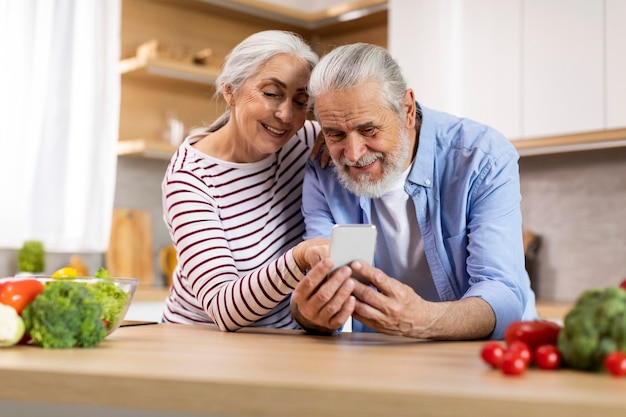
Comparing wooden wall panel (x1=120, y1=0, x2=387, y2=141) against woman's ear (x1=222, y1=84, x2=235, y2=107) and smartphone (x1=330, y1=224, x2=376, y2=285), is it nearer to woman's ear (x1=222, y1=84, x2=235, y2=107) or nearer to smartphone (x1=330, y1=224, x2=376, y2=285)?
woman's ear (x1=222, y1=84, x2=235, y2=107)

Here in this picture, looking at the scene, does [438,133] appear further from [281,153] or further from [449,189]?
[281,153]

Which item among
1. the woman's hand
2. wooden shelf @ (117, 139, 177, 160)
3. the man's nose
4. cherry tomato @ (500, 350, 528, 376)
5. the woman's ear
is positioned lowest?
cherry tomato @ (500, 350, 528, 376)

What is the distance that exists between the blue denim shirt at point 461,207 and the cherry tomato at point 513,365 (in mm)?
644

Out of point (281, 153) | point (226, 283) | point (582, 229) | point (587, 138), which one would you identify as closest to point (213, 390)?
point (226, 283)

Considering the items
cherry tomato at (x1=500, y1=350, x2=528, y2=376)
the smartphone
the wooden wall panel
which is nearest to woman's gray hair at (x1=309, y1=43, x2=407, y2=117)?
the smartphone

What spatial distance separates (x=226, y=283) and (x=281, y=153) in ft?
1.50

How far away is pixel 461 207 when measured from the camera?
181 cm

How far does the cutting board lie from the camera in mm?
4059

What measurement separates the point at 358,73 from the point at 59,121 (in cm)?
244

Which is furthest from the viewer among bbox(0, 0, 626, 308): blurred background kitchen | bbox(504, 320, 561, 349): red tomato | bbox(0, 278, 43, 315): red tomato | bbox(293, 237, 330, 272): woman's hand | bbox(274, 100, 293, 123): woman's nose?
bbox(0, 0, 626, 308): blurred background kitchen

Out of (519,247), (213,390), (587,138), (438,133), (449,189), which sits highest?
(587,138)

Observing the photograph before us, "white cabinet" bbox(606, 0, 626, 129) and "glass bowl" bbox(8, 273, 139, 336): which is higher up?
"white cabinet" bbox(606, 0, 626, 129)

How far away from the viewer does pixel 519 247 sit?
1.77 metres

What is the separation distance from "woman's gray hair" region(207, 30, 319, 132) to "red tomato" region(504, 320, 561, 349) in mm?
999
